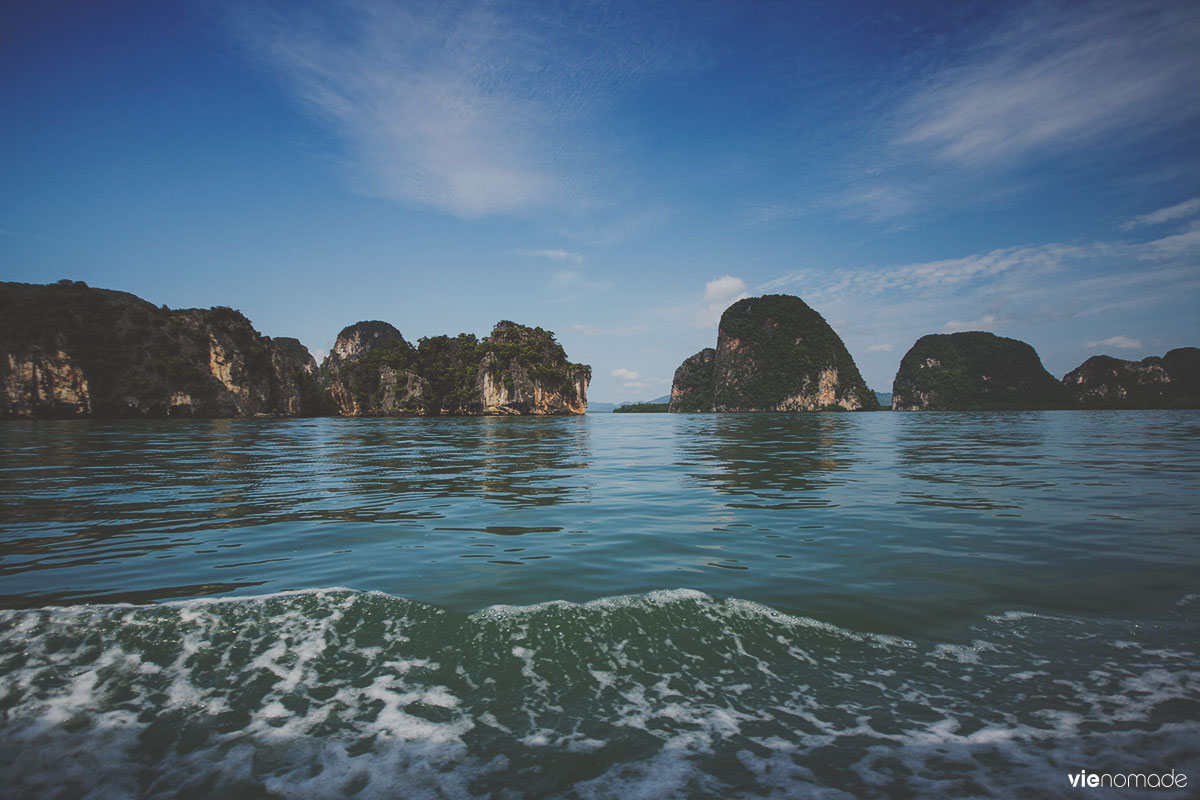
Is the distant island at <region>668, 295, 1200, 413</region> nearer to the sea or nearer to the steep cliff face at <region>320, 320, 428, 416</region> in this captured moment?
the steep cliff face at <region>320, 320, 428, 416</region>

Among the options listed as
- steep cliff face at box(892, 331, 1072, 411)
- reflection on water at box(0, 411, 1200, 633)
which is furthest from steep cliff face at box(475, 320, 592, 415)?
steep cliff face at box(892, 331, 1072, 411)

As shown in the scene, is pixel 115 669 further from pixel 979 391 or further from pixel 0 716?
pixel 979 391

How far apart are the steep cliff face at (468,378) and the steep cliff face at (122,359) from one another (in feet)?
Result: 64.4

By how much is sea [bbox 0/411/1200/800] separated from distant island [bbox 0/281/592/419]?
97182mm

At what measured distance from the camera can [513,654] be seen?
3.65 m

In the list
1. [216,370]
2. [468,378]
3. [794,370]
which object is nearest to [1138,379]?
[794,370]

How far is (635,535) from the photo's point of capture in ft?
24.2

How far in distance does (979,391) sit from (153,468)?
226 meters

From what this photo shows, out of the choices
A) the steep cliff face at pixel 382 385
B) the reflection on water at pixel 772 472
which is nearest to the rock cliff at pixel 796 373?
the steep cliff face at pixel 382 385

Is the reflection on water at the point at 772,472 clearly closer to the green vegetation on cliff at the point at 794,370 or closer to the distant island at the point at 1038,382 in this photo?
the distant island at the point at 1038,382

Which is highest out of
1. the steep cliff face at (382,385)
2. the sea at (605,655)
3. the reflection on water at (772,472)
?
the steep cliff face at (382,385)

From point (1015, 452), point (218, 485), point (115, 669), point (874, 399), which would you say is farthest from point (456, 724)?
point (874, 399)

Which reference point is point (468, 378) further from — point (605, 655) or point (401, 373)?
point (605, 655)

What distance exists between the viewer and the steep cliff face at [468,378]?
10962cm
